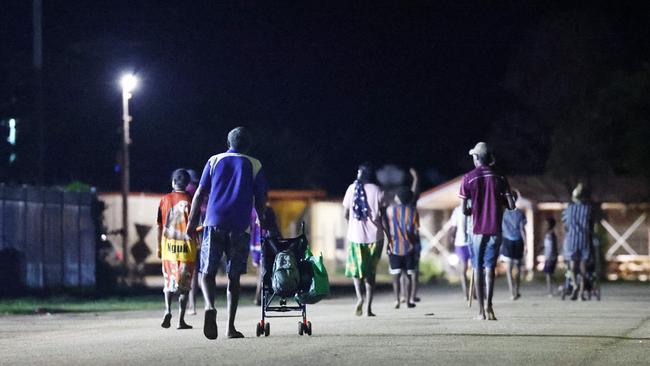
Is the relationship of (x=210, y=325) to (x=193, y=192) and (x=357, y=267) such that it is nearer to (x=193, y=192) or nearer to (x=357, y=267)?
(x=193, y=192)

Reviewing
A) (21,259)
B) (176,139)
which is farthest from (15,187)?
(176,139)

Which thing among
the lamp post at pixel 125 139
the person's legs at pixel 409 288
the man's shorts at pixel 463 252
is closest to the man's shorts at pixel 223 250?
the person's legs at pixel 409 288

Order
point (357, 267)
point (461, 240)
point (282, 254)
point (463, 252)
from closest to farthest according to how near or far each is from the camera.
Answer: point (282, 254) → point (357, 267) → point (461, 240) → point (463, 252)

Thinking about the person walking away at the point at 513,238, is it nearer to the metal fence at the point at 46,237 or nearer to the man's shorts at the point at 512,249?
the man's shorts at the point at 512,249

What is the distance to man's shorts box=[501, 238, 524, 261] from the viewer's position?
22484 millimetres

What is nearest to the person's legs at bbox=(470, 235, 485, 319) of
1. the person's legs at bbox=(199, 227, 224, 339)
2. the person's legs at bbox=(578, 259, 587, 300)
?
the person's legs at bbox=(199, 227, 224, 339)

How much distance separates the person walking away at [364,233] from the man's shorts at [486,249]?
1800 millimetres

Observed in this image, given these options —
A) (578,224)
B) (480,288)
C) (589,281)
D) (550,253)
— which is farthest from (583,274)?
(480,288)

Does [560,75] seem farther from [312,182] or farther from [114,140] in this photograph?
[312,182]

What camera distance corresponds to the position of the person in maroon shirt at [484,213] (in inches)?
608

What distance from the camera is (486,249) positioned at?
15.6 meters

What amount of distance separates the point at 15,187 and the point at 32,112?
7.55m

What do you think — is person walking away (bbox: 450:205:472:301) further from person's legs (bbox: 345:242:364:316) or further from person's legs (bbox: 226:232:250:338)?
person's legs (bbox: 226:232:250:338)

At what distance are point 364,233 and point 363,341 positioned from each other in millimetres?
5268
